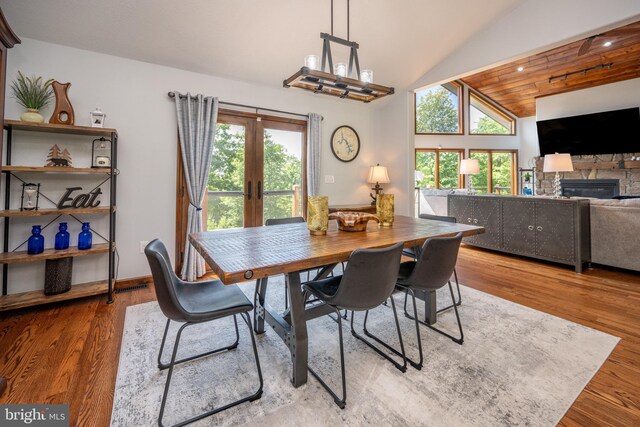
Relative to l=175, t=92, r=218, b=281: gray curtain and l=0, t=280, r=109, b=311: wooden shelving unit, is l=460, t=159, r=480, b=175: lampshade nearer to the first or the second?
l=175, t=92, r=218, b=281: gray curtain

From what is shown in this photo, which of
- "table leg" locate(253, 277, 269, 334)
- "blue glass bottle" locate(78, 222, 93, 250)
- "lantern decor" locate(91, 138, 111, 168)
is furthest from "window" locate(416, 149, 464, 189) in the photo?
"blue glass bottle" locate(78, 222, 93, 250)

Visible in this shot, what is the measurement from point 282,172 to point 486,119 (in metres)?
7.02

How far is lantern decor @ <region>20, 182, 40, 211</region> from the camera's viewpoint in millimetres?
2574

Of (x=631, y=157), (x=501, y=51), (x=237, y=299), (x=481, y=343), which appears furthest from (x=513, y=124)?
(x=237, y=299)

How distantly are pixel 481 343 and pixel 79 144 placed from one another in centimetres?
396

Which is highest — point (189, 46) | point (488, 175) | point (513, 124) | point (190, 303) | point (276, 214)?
point (513, 124)

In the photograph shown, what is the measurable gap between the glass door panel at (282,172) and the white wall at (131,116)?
Result: 24.3 inches

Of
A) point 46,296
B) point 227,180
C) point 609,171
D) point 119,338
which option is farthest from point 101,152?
point 609,171

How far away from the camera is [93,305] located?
8.86 feet

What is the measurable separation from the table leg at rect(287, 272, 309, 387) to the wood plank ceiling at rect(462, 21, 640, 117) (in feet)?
21.2

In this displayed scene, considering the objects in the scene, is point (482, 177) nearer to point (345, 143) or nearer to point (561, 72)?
point (561, 72)

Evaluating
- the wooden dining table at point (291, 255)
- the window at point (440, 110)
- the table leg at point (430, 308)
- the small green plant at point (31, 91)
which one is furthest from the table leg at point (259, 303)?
the window at point (440, 110)

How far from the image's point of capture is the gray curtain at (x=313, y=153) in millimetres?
4273

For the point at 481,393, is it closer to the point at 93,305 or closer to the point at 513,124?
the point at 93,305
